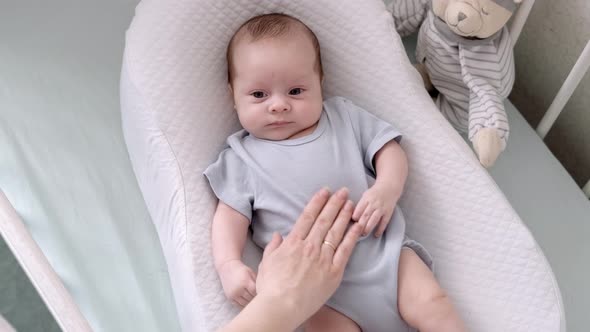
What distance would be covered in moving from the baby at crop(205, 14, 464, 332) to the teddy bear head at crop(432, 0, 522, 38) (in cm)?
28

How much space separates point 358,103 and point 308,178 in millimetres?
260

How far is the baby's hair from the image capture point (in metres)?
1.06

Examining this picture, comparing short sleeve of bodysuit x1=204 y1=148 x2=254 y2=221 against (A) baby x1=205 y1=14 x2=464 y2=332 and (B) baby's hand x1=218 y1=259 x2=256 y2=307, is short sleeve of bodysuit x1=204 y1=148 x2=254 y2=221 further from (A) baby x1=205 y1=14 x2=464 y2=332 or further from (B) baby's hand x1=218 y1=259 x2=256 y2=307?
(B) baby's hand x1=218 y1=259 x2=256 y2=307

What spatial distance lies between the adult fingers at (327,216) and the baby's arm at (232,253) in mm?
118

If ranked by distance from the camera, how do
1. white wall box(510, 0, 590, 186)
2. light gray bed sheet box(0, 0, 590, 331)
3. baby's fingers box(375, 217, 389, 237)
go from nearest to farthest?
baby's fingers box(375, 217, 389, 237) < light gray bed sheet box(0, 0, 590, 331) < white wall box(510, 0, 590, 186)

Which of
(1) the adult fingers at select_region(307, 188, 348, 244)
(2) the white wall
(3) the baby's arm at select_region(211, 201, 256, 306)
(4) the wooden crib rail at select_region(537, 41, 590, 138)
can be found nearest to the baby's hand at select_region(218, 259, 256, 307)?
(3) the baby's arm at select_region(211, 201, 256, 306)

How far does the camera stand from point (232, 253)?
96 cm

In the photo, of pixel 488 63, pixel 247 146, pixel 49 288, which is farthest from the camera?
pixel 488 63

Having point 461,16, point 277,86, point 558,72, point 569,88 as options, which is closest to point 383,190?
point 277,86

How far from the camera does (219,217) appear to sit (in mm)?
1010

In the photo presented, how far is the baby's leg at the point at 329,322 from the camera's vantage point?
3.12ft

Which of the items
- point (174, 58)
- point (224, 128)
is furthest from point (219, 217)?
point (174, 58)

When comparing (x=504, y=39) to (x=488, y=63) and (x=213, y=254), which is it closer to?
(x=488, y=63)

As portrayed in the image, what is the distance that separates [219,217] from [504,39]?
74cm
